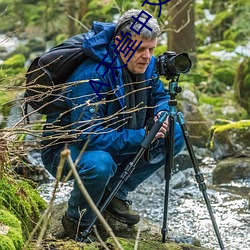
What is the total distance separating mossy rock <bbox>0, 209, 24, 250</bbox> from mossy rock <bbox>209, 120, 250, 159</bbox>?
4.49m

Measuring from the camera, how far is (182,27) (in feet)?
32.9

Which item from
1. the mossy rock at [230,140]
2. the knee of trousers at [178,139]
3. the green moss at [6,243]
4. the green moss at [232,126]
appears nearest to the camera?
the green moss at [6,243]

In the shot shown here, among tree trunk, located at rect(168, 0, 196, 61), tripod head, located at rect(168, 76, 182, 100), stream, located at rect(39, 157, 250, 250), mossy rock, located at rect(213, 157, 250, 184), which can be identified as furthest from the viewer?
tree trunk, located at rect(168, 0, 196, 61)

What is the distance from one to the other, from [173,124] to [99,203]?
25.8 inches

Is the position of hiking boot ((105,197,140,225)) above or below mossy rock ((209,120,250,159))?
above

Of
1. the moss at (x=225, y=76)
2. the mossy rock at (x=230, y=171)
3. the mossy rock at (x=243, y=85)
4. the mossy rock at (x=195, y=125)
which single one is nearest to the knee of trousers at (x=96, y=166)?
the mossy rock at (x=230, y=171)

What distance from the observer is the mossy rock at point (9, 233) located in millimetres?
2309

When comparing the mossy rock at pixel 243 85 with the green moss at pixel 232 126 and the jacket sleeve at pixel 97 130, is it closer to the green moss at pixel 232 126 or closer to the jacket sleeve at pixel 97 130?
the green moss at pixel 232 126

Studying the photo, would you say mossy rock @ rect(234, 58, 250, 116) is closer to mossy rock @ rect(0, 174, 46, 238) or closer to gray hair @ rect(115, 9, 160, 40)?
gray hair @ rect(115, 9, 160, 40)

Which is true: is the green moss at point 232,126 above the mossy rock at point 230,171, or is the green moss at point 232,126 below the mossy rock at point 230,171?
above

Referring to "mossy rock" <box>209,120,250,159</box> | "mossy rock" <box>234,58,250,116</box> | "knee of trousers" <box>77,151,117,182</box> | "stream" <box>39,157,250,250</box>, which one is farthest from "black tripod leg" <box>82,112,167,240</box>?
"mossy rock" <box>234,58,250,116</box>

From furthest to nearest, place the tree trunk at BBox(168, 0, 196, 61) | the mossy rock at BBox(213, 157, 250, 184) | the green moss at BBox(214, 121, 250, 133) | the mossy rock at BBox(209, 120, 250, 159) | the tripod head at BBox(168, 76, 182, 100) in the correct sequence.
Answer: the tree trunk at BBox(168, 0, 196, 61), the green moss at BBox(214, 121, 250, 133), the mossy rock at BBox(209, 120, 250, 159), the mossy rock at BBox(213, 157, 250, 184), the tripod head at BBox(168, 76, 182, 100)

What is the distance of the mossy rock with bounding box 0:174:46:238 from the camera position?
3.00m

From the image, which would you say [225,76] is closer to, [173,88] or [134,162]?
[173,88]
